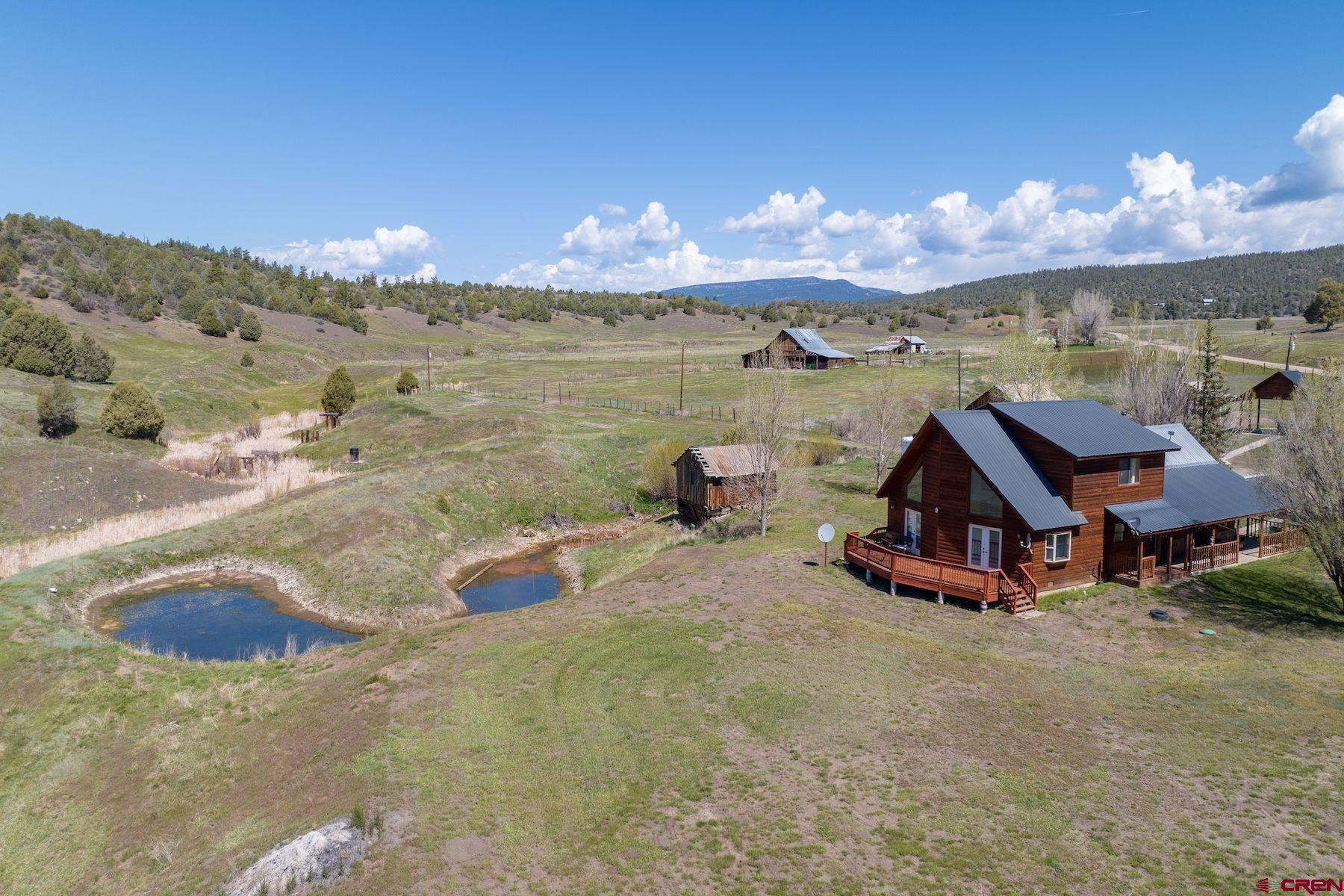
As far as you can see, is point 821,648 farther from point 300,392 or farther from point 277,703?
point 300,392

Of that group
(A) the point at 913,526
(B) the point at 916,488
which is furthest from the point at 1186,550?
(B) the point at 916,488

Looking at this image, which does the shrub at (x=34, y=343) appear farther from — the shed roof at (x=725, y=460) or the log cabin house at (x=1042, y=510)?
the log cabin house at (x=1042, y=510)

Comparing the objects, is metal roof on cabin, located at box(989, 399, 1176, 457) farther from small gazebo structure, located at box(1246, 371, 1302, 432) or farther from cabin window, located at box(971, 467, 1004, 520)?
small gazebo structure, located at box(1246, 371, 1302, 432)

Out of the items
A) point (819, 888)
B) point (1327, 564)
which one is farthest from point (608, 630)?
point (1327, 564)

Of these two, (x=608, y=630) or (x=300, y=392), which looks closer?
(x=608, y=630)

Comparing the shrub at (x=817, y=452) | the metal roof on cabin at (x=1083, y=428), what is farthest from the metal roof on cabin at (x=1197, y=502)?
the shrub at (x=817, y=452)

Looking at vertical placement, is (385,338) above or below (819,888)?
above

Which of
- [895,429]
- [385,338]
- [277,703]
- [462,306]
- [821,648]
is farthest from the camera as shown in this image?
[462,306]

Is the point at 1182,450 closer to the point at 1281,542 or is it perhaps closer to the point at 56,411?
the point at 1281,542
